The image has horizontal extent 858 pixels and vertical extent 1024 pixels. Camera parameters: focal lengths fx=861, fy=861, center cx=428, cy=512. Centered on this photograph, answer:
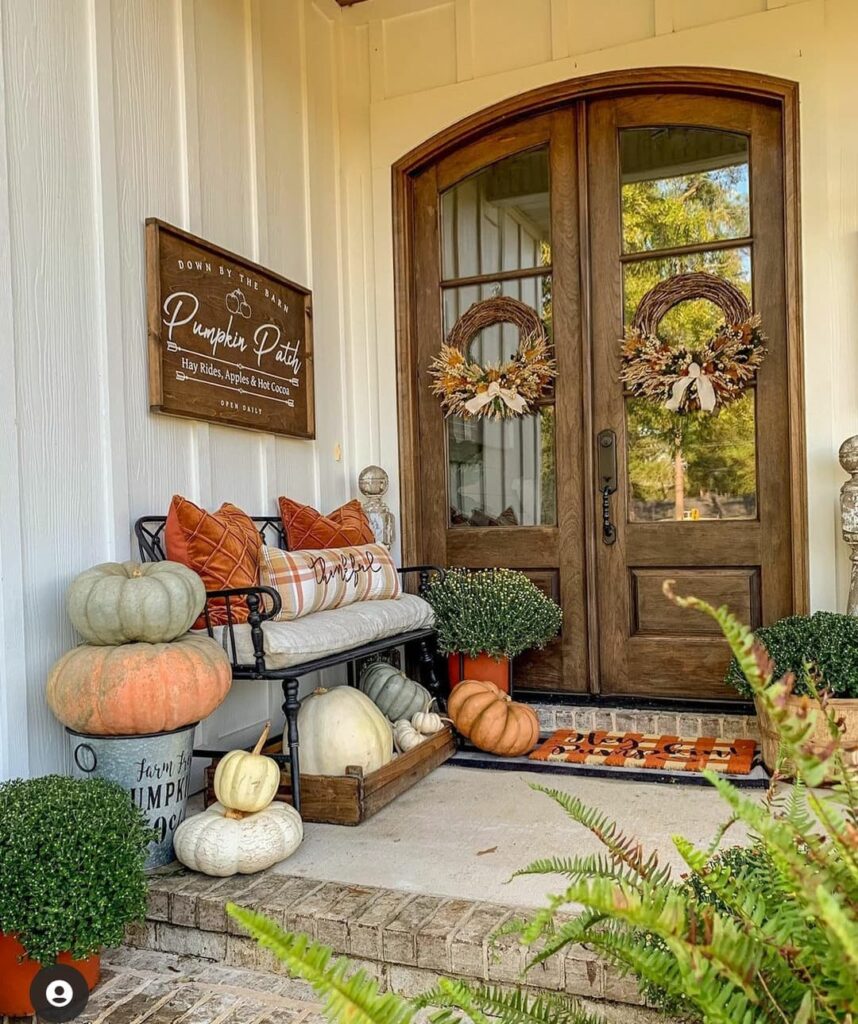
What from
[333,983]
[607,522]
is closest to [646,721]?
[607,522]

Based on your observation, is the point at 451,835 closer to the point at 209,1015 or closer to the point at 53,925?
the point at 209,1015

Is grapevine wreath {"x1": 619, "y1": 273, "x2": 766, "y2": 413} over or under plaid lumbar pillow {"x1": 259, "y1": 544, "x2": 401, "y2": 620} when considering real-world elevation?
over

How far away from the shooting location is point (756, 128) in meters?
3.41

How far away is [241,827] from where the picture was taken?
2.06 meters

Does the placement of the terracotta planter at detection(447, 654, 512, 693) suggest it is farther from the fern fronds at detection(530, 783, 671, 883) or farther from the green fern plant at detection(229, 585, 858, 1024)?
the green fern plant at detection(229, 585, 858, 1024)

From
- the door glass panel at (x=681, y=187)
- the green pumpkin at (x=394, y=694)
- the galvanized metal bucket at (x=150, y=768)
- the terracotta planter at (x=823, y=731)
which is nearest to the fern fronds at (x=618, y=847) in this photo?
the galvanized metal bucket at (x=150, y=768)

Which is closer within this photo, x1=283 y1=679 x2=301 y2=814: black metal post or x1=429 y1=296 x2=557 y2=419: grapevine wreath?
x1=283 y1=679 x2=301 y2=814: black metal post

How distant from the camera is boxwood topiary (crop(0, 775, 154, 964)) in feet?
5.25

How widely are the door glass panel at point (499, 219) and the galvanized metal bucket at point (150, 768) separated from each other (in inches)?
100

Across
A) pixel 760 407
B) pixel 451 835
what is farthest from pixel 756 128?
pixel 451 835

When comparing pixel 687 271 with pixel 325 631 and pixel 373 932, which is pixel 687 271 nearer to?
pixel 325 631

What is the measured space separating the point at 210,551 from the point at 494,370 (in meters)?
1.71

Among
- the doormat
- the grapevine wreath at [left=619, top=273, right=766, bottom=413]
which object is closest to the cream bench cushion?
the doormat

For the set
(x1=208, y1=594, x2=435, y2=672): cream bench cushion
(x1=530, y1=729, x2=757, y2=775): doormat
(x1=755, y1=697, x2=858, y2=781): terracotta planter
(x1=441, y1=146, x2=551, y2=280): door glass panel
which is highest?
(x1=441, y1=146, x2=551, y2=280): door glass panel
